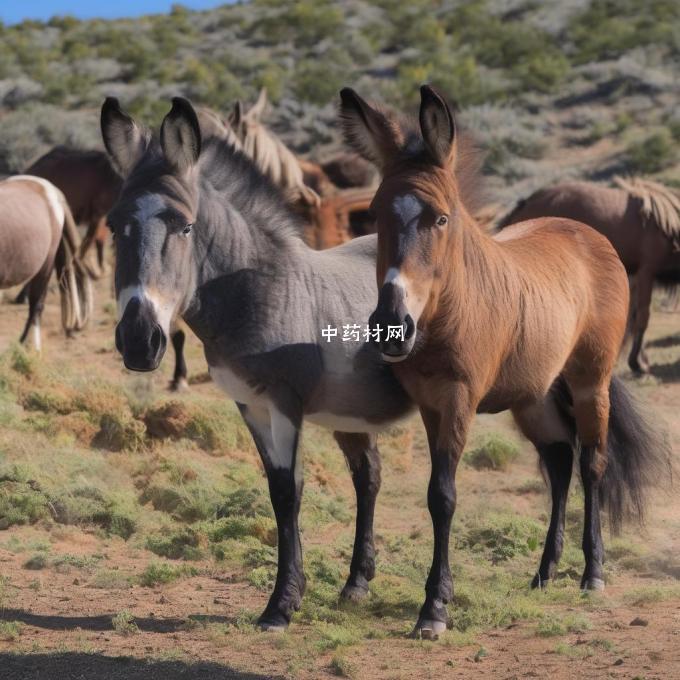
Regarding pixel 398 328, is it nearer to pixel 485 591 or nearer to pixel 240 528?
pixel 485 591

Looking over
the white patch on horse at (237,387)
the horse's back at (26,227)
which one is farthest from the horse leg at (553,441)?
the horse's back at (26,227)

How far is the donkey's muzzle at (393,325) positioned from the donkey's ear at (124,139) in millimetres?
1333

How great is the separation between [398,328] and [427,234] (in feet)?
1.48

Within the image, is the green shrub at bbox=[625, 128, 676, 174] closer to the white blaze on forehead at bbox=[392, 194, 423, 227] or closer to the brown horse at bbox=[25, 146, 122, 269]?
the brown horse at bbox=[25, 146, 122, 269]

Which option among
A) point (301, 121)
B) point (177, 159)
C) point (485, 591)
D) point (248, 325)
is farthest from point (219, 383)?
point (301, 121)

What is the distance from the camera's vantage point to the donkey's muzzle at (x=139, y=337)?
4.28 meters

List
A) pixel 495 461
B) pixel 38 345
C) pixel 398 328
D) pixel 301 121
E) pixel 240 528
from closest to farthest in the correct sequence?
pixel 398 328 → pixel 240 528 → pixel 495 461 → pixel 38 345 → pixel 301 121

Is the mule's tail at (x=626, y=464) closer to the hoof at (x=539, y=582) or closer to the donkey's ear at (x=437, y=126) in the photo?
the hoof at (x=539, y=582)

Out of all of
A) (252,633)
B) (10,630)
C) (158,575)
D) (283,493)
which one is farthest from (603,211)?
(10,630)

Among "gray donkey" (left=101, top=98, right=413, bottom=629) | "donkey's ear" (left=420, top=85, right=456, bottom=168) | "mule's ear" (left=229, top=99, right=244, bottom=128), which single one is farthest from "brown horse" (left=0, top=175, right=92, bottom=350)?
"donkey's ear" (left=420, top=85, right=456, bottom=168)

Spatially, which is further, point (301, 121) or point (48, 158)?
point (301, 121)

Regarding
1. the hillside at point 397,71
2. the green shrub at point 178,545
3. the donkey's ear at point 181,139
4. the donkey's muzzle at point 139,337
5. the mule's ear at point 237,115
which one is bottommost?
the green shrub at point 178,545

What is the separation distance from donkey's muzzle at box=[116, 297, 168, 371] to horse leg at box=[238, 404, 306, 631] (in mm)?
634

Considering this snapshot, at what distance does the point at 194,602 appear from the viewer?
5.31 m
